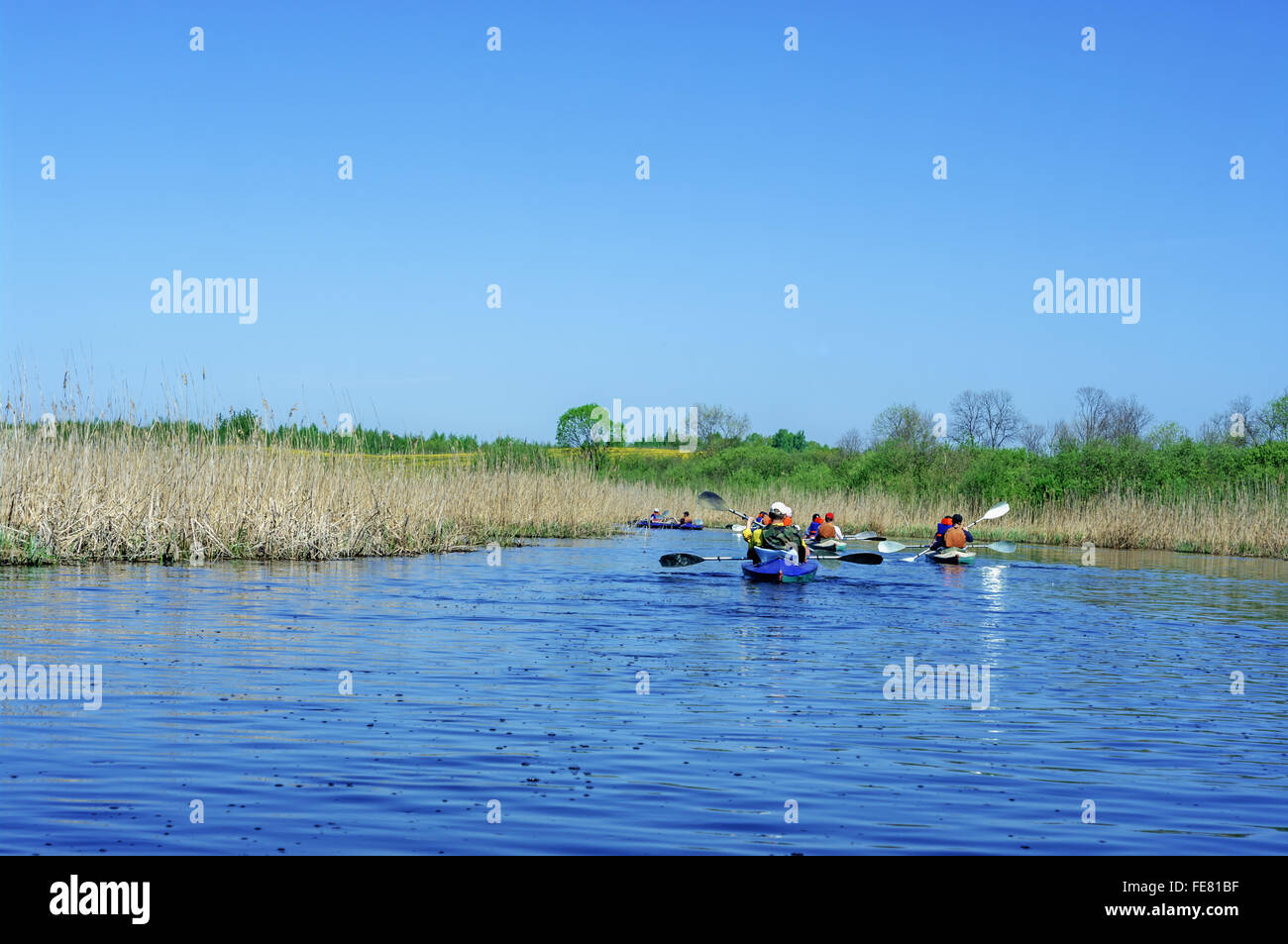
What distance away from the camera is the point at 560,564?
2342cm

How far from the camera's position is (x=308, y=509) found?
2105cm

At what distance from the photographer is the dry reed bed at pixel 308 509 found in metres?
17.4

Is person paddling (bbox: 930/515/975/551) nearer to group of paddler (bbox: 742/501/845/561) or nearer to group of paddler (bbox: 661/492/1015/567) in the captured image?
group of paddler (bbox: 661/492/1015/567)

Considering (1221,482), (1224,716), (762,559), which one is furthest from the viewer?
(1221,482)

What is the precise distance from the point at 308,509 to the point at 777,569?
8.59 m

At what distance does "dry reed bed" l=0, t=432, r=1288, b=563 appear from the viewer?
17359 mm

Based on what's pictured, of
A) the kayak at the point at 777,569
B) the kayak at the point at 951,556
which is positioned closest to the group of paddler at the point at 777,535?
the kayak at the point at 777,569

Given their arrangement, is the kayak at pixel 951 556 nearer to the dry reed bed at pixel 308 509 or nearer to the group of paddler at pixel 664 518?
the dry reed bed at pixel 308 509

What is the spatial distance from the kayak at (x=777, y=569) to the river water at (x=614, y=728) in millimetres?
4028

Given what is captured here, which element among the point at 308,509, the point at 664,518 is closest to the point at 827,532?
the point at 308,509
